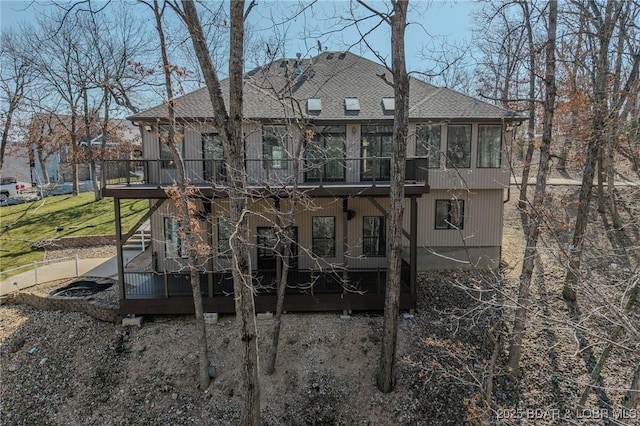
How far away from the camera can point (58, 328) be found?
1083 centimetres

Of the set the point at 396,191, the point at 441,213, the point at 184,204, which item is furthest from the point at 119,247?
the point at 441,213

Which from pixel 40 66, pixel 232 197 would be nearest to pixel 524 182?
pixel 232 197

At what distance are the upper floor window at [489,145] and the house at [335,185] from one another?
40 mm

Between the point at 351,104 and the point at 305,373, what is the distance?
8.67 metres

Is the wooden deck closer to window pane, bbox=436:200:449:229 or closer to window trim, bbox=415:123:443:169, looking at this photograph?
window pane, bbox=436:200:449:229

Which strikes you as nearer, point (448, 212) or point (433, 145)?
point (433, 145)

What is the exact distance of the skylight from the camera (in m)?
13.1

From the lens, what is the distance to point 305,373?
9484 millimetres

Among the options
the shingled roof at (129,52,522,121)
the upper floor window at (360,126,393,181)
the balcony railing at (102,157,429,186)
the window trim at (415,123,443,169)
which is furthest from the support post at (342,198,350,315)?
the window trim at (415,123,443,169)

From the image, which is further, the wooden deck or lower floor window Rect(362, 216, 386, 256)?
lower floor window Rect(362, 216, 386, 256)

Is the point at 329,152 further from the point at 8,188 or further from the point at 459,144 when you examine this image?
the point at 8,188

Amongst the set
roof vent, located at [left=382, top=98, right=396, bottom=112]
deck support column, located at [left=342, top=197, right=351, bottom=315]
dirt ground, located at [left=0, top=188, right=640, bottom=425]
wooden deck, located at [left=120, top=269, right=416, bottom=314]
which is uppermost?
roof vent, located at [left=382, top=98, right=396, bottom=112]

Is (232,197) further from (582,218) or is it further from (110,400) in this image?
(582,218)

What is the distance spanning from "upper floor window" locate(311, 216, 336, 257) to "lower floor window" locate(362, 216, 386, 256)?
3.54 ft
